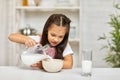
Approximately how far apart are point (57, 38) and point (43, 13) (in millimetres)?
1911

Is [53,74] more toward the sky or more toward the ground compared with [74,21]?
more toward the ground

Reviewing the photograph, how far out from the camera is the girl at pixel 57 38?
5.19ft

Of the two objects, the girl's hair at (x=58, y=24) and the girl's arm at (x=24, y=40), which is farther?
the girl's hair at (x=58, y=24)

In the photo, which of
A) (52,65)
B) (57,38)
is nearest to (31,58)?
(52,65)

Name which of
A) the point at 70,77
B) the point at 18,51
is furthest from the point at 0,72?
the point at 18,51

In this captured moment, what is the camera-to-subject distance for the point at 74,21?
3.46m

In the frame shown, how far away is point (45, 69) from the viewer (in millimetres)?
1421

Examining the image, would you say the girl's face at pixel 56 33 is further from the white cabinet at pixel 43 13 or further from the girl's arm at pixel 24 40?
the white cabinet at pixel 43 13

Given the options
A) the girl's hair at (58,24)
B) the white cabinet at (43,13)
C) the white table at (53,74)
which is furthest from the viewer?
the white cabinet at (43,13)

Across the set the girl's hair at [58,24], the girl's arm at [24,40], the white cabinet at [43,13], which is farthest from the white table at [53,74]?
the white cabinet at [43,13]

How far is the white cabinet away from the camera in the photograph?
3.29 m

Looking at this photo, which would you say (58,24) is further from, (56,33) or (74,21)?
(74,21)

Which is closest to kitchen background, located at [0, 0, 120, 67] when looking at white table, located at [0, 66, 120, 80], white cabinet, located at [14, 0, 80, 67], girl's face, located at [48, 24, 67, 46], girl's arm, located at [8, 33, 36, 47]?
white cabinet, located at [14, 0, 80, 67]

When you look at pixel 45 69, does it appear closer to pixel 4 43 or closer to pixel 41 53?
pixel 41 53
